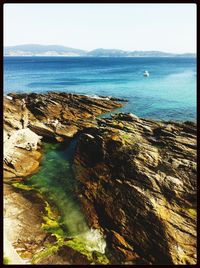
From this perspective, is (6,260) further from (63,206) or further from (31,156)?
(31,156)

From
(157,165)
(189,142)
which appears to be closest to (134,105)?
(189,142)

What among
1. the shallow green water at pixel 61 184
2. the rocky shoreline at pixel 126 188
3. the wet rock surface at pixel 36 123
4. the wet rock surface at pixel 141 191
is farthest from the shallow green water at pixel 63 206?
the wet rock surface at pixel 36 123

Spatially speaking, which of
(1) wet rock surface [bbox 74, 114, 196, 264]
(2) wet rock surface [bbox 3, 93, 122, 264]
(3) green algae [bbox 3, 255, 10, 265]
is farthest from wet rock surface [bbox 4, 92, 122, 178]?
(3) green algae [bbox 3, 255, 10, 265]

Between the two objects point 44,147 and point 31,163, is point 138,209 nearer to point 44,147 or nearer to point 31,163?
point 31,163

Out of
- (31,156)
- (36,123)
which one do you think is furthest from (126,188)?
(36,123)

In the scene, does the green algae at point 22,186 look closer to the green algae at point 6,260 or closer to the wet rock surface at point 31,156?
the wet rock surface at point 31,156

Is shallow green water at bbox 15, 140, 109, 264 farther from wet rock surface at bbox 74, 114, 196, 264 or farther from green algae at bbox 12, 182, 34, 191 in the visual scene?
wet rock surface at bbox 74, 114, 196, 264
